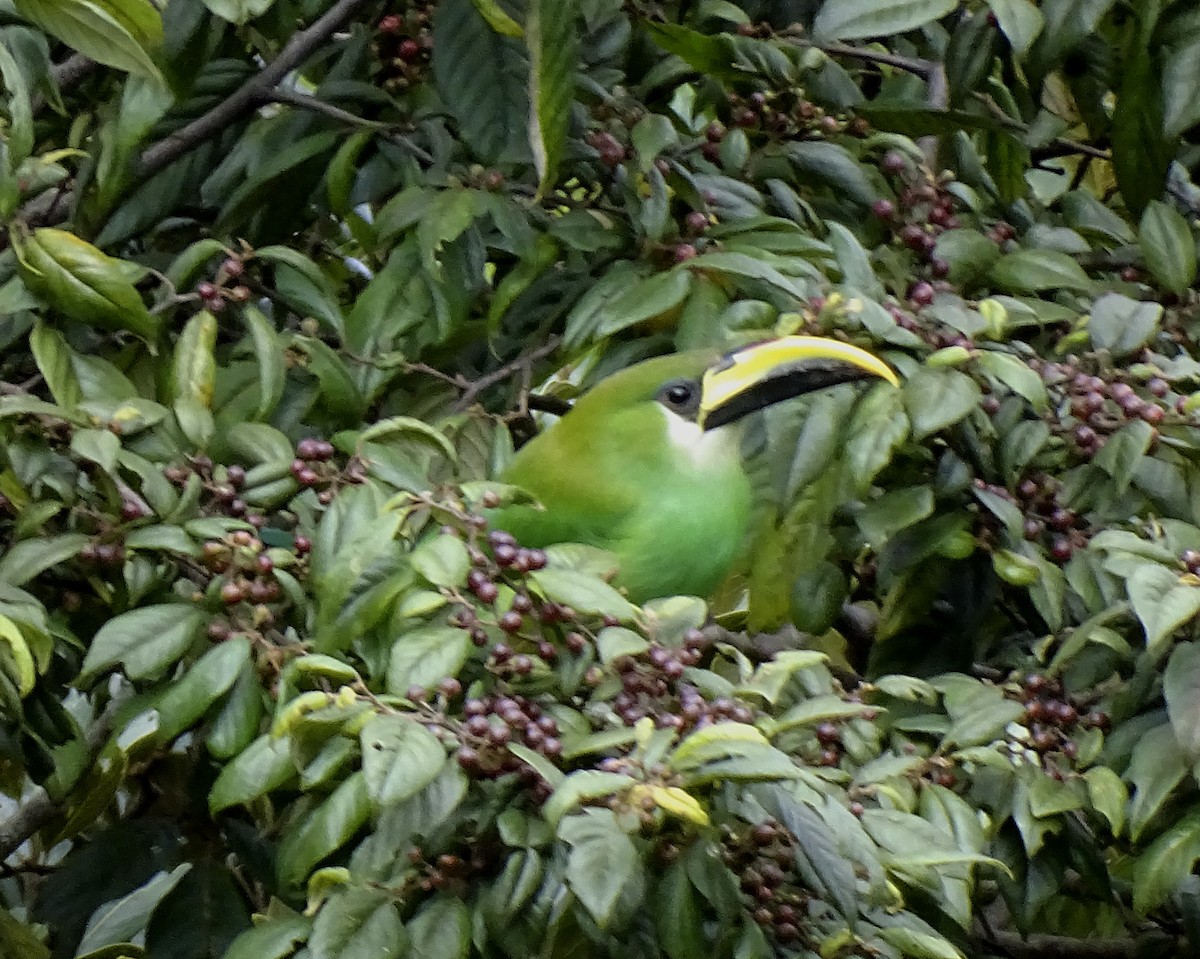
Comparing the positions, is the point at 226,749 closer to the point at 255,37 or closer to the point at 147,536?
the point at 147,536

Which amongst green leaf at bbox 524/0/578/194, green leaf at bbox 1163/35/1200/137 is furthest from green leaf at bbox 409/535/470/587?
green leaf at bbox 1163/35/1200/137

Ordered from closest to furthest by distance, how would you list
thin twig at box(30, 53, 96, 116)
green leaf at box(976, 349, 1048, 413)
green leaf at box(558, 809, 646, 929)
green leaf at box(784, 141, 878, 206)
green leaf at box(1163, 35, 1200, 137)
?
1. green leaf at box(558, 809, 646, 929)
2. green leaf at box(976, 349, 1048, 413)
3. green leaf at box(1163, 35, 1200, 137)
4. green leaf at box(784, 141, 878, 206)
5. thin twig at box(30, 53, 96, 116)

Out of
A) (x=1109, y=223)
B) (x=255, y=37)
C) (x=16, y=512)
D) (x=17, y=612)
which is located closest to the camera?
(x=17, y=612)

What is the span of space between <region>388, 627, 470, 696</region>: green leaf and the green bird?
27.4 inches

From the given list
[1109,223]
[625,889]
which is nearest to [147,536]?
[625,889]

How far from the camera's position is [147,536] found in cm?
114

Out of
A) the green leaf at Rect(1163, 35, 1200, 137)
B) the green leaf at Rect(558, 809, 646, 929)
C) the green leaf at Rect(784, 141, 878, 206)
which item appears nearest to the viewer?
the green leaf at Rect(558, 809, 646, 929)

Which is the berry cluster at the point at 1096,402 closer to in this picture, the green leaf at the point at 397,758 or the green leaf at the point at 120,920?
the green leaf at the point at 397,758

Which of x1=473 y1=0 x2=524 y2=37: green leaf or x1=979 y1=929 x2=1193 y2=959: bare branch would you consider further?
x1=979 y1=929 x2=1193 y2=959: bare branch

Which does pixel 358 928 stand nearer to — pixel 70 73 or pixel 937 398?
pixel 937 398

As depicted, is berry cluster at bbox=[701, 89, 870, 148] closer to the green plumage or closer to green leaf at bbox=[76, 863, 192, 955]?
the green plumage

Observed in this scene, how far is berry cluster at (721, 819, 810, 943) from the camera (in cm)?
94

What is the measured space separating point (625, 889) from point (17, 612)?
522 millimetres

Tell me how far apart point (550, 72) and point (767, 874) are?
2.57ft
